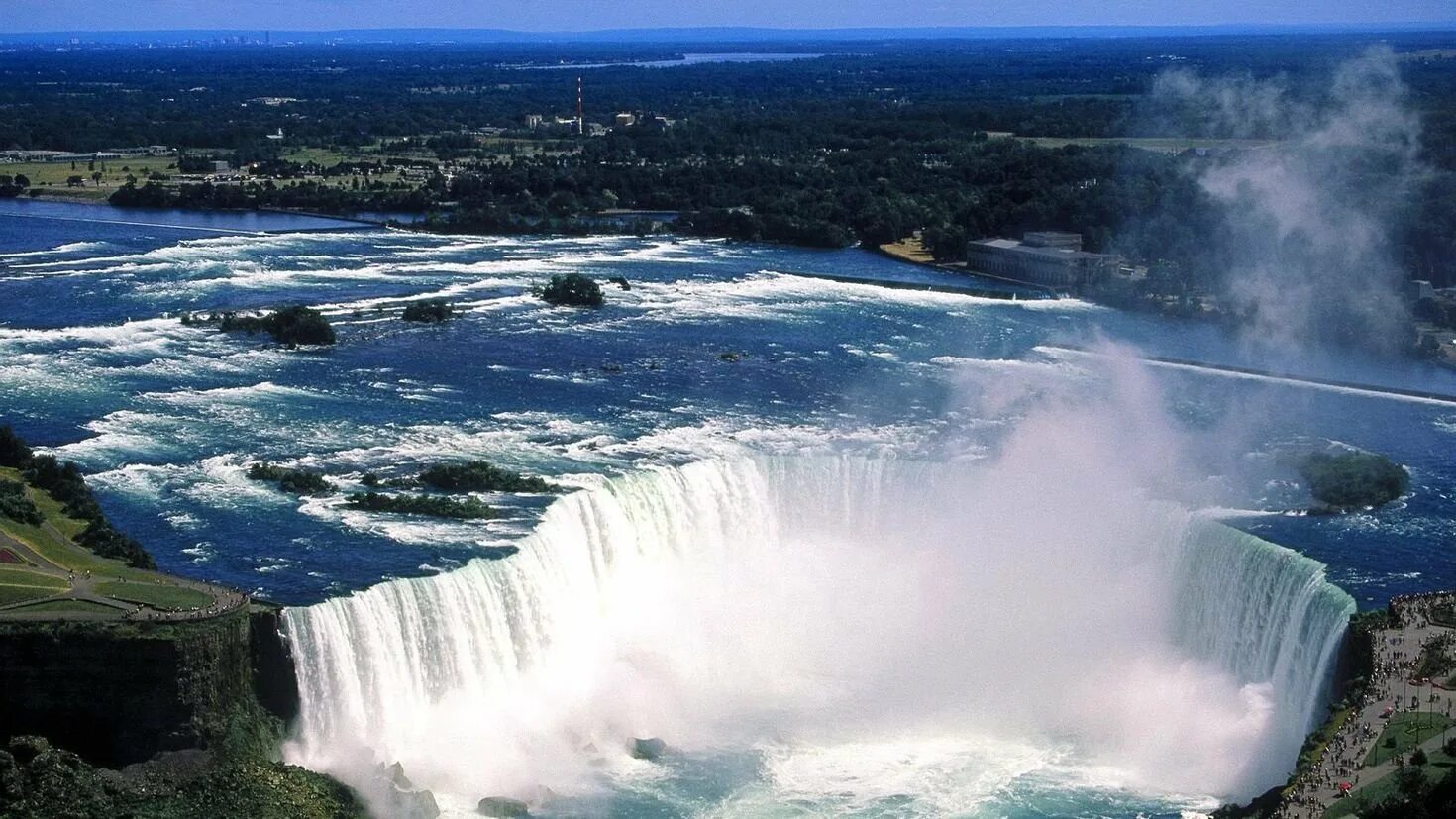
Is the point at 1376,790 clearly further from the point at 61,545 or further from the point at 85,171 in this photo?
the point at 85,171

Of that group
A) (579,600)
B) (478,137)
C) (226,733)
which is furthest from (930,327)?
(478,137)

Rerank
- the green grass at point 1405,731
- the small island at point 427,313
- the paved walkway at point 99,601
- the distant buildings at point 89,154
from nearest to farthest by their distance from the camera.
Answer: the green grass at point 1405,731 < the paved walkway at point 99,601 < the small island at point 427,313 < the distant buildings at point 89,154

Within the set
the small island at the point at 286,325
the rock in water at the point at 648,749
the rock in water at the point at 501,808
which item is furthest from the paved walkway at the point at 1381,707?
the small island at the point at 286,325

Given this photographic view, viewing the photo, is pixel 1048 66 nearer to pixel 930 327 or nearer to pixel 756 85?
pixel 756 85

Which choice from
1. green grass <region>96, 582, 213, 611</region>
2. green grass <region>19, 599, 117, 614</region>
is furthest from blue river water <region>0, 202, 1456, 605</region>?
green grass <region>19, 599, 117, 614</region>

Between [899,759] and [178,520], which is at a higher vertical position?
[178,520]

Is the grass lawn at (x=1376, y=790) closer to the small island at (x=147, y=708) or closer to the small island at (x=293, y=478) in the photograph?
the small island at (x=147, y=708)

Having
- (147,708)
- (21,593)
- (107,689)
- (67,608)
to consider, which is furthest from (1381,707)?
(21,593)

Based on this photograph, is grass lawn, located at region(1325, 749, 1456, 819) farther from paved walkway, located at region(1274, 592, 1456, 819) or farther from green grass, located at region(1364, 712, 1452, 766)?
green grass, located at region(1364, 712, 1452, 766)
